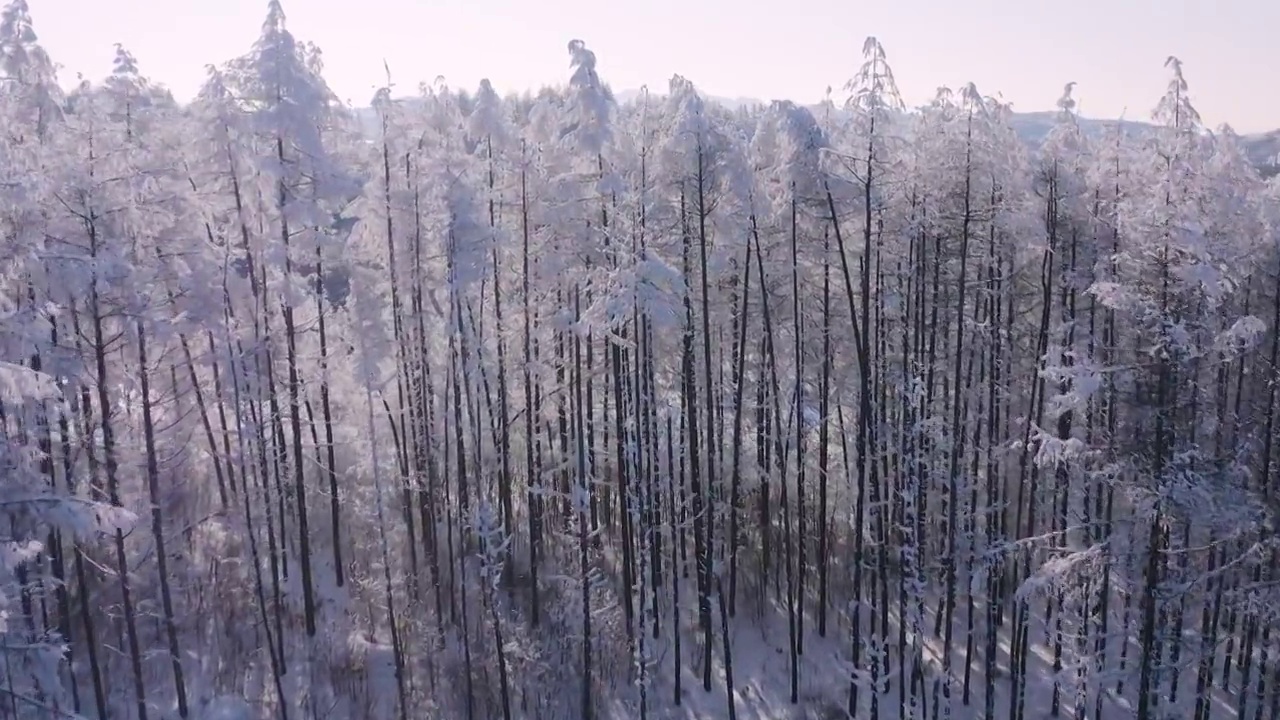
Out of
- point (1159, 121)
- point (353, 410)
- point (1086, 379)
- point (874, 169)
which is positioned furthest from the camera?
point (353, 410)

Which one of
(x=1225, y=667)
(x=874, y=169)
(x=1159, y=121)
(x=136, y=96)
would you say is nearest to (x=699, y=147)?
(x=874, y=169)

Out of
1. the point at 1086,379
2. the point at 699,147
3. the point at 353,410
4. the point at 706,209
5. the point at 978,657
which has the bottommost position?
the point at 978,657

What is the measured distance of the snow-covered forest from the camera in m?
17.7

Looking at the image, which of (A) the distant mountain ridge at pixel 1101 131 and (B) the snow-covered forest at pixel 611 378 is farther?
(A) the distant mountain ridge at pixel 1101 131

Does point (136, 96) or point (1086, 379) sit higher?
point (136, 96)

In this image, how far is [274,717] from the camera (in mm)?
21672

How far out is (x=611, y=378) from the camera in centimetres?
2895

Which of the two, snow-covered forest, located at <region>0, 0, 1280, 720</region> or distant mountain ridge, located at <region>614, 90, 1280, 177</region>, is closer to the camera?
snow-covered forest, located at <region>0, 0, 1280, 720</region>

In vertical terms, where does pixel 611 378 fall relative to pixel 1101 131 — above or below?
below

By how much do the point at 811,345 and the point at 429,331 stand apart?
11.3 metres

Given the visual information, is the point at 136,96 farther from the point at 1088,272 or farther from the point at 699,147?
the point at 1088,272

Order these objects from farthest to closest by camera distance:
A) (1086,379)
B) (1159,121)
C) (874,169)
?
(874,169), (1159,121), (1086,379)

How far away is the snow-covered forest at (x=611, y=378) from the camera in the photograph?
17.7m

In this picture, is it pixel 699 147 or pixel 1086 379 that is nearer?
pixel 1086 379
